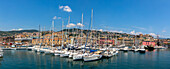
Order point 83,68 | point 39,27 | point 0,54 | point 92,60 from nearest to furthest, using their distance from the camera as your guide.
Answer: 1. point 83,68
2. point 92,60
3. point 0,54
4. point 39,27

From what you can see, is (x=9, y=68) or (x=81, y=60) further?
(x=81, y=60)

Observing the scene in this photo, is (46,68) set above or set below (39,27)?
below

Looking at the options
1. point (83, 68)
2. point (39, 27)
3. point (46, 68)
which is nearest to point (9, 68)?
point (46, 68)

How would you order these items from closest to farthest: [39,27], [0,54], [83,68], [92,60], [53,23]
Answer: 1. [83,68]
2. [92,60]
3. [0,54]
4. [53,23]
5. [39,27]

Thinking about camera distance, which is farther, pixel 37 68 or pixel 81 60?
pixel 81 60

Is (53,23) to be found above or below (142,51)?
above

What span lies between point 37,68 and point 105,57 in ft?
83.0

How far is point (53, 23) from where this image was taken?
74750 millimetres

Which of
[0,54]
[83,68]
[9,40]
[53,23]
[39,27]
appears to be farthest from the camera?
[9,40]

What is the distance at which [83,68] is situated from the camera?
33156 millimetres

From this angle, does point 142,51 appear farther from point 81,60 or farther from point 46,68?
point 46,68

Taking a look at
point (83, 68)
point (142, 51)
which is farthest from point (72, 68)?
point (142, 51)

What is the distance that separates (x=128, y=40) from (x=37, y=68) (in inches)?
6161

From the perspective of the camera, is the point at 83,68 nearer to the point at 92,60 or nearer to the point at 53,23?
the point at 92,60
